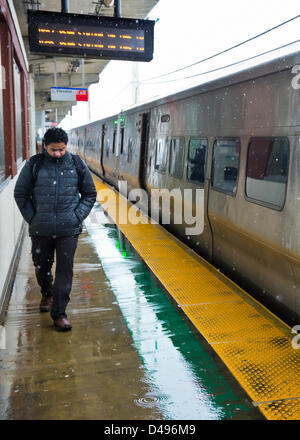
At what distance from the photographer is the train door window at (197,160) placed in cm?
595

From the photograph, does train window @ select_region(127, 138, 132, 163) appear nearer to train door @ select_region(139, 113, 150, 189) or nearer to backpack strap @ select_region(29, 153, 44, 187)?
train door @ select_region(139, 113, 150, 189)

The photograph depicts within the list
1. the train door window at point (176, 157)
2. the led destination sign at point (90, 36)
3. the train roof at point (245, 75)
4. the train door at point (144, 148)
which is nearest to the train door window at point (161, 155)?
the train door window at point (176, 157)

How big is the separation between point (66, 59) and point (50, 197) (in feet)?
59.1

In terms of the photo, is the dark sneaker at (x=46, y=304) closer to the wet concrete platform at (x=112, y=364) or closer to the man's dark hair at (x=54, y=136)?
the wet concrete platform at (x=112, y=364)

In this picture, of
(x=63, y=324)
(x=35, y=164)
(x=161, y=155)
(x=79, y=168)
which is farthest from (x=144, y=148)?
(x=63, y=324)

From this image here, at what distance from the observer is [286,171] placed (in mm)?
3828

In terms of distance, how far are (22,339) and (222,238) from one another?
2787 mm

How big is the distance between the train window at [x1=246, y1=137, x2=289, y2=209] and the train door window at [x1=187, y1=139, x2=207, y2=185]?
1419 millimetres

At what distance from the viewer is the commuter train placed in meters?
3.79

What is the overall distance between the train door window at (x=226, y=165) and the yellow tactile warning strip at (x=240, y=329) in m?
1.08

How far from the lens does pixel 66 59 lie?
19.9 metres

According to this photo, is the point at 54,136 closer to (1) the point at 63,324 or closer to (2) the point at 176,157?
(1) the point at 63,324

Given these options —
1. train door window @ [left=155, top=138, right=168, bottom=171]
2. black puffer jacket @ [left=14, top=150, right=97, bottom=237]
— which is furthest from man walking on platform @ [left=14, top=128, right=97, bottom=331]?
train door window @ [left=155, top=138, right=168, bottom=171]
